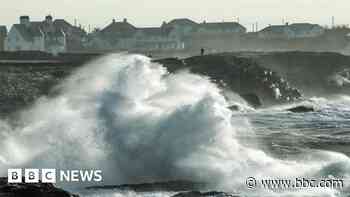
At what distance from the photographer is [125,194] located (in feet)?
55.9

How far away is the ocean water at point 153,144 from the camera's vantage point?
1895 centimetres

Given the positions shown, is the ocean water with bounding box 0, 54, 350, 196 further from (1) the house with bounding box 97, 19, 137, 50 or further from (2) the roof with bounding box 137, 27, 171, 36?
(2) the roof with bounding box 137, 27, 171, 36

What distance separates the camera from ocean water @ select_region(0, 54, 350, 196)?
746 inches

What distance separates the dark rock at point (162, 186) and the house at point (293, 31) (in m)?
98.8

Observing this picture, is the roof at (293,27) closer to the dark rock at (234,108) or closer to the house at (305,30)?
the house at (305,30)

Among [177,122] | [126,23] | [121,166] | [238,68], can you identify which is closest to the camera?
[121,166]

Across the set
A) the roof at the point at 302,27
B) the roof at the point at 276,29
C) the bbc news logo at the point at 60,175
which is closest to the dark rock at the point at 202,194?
the bbc news logo at the point at 60,175

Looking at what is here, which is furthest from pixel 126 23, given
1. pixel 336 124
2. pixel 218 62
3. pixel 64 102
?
pixel 64 102

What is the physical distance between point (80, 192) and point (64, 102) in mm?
9373

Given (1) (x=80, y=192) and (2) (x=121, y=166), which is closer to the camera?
(1) (x=80, y=192)

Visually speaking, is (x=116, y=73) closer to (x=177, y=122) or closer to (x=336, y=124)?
(x=177, y=122)

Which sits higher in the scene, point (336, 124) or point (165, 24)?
point (165, 24)

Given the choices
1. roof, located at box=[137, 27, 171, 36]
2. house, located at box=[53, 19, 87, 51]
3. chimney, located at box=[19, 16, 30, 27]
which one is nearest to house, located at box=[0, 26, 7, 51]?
chimney, located at box=[19, 16, 30, 27]

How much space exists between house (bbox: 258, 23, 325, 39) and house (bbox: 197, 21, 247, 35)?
3.69 metres
